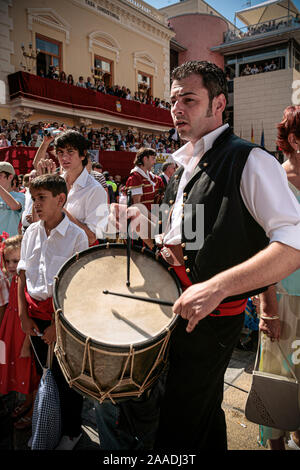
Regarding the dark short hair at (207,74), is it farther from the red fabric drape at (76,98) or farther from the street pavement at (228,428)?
the red fabric drape at (76,98)

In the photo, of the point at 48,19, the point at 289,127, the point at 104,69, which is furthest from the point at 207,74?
the point at 104,69

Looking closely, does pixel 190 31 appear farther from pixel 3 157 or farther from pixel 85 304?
pixel 85 304

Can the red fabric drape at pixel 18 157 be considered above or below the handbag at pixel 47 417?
above

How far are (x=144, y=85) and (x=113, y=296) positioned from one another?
20.7 meters

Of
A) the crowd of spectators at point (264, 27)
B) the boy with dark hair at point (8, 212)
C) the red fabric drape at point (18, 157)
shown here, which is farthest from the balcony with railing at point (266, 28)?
the boy with dark hair at point (8, 212)

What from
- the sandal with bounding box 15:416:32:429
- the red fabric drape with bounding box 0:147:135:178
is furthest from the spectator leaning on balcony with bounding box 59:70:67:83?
the sandal with bounding box 15:416:32:429

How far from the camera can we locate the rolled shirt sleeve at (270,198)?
1.10 m

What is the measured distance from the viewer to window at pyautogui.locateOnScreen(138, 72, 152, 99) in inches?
769

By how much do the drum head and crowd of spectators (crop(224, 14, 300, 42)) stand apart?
25056 mm

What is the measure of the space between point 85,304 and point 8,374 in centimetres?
150

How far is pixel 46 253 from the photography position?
6.92 feet

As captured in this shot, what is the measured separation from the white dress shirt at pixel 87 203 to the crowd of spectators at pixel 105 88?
42.9ft

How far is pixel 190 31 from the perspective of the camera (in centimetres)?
2284

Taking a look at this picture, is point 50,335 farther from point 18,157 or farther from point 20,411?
point 18,157
